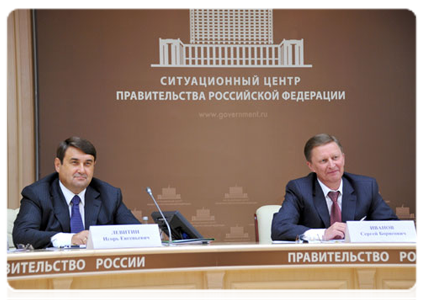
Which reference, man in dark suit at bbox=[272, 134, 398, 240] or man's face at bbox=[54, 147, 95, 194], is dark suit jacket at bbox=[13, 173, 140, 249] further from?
man in dark suit at bbox=[272, 134, 398, 240]

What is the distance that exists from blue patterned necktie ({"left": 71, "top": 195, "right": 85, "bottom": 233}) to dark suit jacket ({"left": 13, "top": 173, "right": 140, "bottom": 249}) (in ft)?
0.09

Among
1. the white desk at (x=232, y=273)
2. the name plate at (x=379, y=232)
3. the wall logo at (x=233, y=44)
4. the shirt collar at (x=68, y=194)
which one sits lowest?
the white desk at (x=232, y=273)

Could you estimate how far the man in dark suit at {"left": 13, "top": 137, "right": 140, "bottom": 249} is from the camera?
351 centimetres

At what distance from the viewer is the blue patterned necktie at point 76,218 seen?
354 centimetres

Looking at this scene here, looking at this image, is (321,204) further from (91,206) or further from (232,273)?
(91,206)

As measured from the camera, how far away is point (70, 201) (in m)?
3.62

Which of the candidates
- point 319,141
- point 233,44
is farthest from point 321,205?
point 233,44

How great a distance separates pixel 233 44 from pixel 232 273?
307cm

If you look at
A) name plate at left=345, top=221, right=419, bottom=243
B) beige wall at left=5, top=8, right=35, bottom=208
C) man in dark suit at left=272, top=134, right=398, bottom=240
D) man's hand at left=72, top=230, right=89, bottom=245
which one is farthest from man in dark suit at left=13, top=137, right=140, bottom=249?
beige wall at left=5, top=8, right=35, bottom=208

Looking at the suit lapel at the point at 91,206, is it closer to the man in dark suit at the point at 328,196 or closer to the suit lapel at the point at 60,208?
the suit lapel at the point at 60,208

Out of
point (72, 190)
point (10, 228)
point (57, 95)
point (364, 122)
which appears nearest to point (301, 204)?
point (72, 190)

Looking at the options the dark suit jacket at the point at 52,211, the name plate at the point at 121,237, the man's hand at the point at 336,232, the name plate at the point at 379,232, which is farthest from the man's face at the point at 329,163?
the name plate at the point at 121,237

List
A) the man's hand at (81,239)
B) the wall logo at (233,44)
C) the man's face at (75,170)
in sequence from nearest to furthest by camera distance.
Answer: the man's hand at (81,239)
the man's face at (75,170)
the wall logo at (233,44)

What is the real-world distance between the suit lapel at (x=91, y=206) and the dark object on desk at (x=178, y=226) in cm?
40
